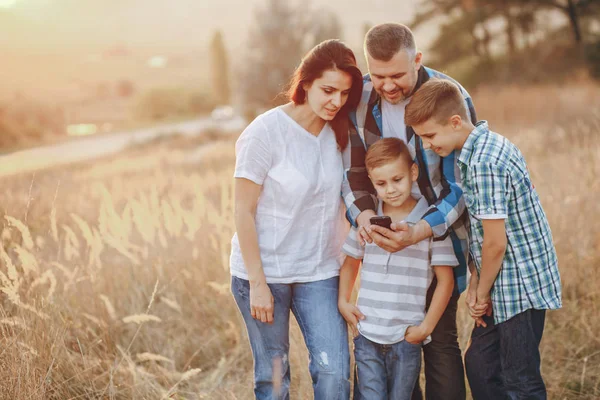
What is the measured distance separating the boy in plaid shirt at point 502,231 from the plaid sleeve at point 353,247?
0.52 m

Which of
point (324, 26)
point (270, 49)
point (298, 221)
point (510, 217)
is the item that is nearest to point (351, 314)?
point (298, 221)

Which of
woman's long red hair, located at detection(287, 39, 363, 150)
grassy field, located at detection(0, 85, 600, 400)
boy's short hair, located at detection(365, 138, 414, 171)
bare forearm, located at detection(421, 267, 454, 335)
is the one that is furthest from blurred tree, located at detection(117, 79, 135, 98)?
bare forearm, located at detection(421, 267, 454, 335)

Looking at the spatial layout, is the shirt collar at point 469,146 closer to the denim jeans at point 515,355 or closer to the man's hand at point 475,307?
the man's hand at point 475,307

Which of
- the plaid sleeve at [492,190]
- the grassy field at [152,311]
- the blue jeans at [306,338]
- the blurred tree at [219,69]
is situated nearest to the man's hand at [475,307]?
the plaid sleeve at [492,190]

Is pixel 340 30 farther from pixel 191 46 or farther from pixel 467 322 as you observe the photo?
pixel 191 46

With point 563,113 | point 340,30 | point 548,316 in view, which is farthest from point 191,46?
point 548,316

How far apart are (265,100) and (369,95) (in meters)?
21.7

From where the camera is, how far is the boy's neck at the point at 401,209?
280 cm

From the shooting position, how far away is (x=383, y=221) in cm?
261

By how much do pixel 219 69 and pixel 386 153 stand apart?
5060cm

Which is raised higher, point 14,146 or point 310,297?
point 14,146

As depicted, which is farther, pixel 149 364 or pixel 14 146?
pixel 14 146

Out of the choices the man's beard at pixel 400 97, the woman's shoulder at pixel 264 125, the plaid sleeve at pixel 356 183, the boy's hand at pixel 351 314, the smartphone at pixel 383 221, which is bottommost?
the boy's hand at pixel 351 314

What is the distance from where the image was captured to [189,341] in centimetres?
422
